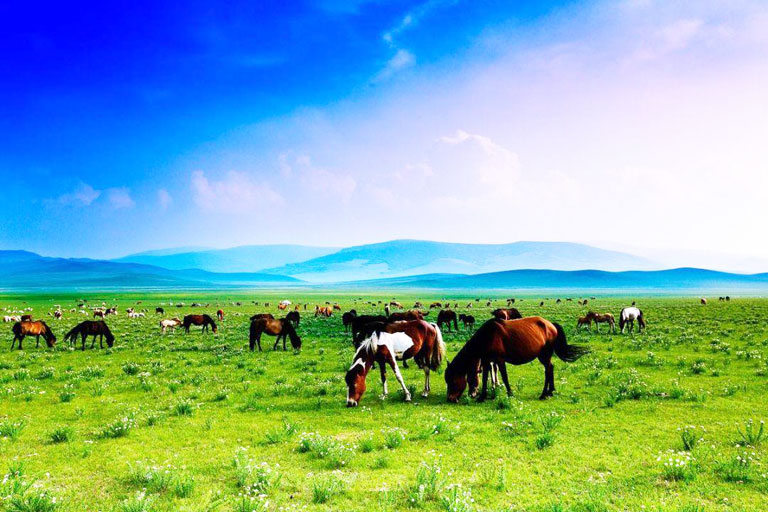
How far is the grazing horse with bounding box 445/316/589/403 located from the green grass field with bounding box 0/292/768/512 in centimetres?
60

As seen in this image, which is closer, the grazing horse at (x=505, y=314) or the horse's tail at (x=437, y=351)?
the horse's tail at (x=437, y=351)

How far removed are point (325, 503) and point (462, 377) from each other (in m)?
6.79

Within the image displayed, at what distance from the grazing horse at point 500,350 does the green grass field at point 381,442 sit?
60 centimetres

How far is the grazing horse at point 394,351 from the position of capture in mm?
12312

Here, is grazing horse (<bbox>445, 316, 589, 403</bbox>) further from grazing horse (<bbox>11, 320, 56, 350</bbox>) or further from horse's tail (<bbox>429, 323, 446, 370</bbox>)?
grazing horse (<bbox>11, 320, 56, 350</bbox>)

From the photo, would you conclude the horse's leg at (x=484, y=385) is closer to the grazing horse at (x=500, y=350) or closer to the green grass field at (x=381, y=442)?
the grazing horse at (x=500, y=350)

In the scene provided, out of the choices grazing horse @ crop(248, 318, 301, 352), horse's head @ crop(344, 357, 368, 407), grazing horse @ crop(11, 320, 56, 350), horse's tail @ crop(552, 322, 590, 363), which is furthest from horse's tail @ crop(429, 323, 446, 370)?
Result: grazing horse @ crop(11, 320, 56, 350)

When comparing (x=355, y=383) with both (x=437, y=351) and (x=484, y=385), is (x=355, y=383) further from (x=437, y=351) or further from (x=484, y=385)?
(x=484, y=385)

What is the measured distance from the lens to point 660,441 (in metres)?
9.02

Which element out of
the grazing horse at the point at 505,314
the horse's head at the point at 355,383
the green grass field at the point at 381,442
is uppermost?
the grazing horse at the point at 505,314

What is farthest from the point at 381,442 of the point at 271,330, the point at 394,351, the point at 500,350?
the point at 271,330

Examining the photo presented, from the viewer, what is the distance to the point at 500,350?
472 inches

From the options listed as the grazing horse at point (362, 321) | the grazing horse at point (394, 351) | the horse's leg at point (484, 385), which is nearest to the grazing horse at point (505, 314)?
the grazing horse at point (362, 321)

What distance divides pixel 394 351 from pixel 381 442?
4.28m
